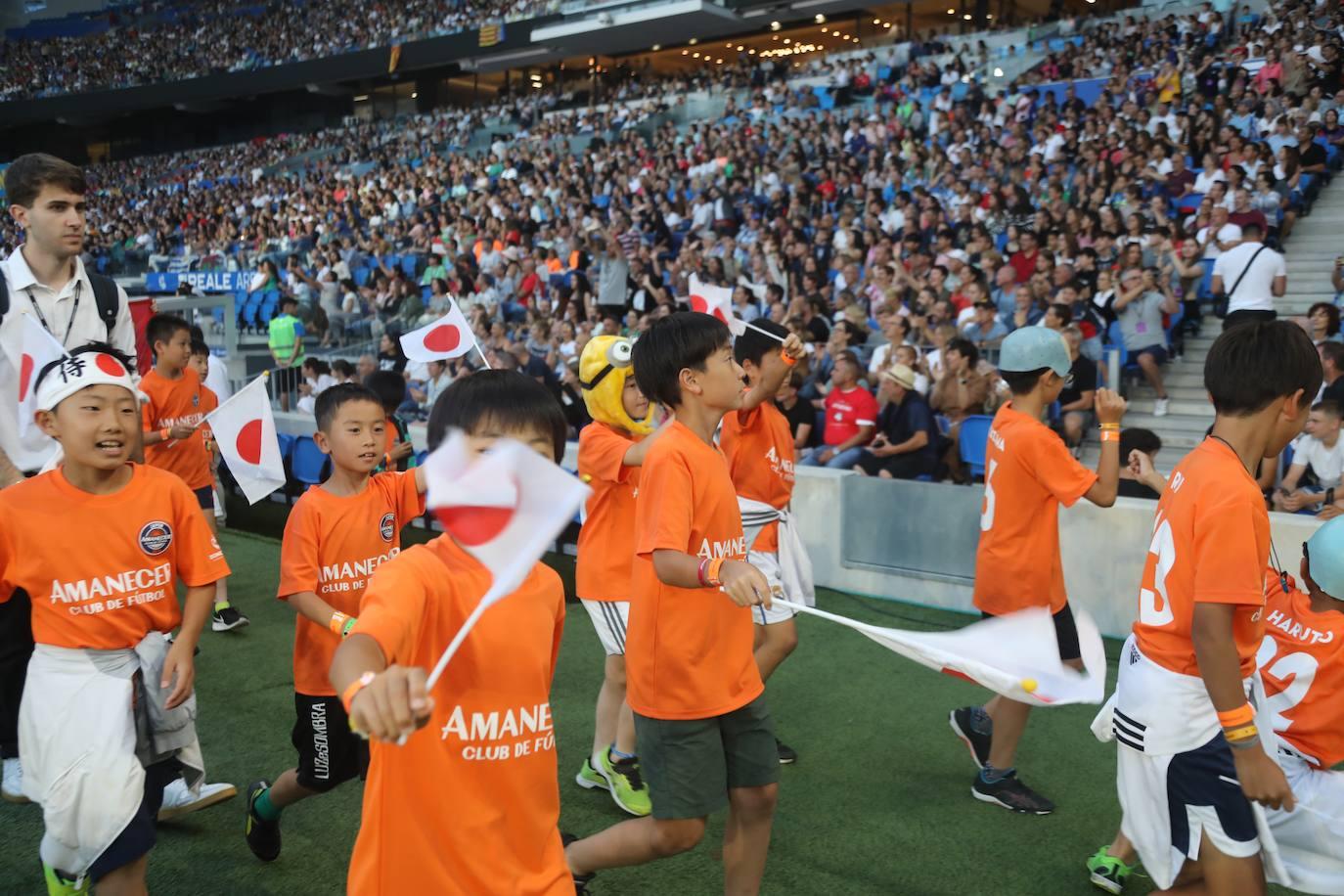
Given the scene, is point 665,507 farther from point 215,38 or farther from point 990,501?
point 215,38

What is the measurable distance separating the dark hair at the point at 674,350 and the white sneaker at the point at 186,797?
2449 mm

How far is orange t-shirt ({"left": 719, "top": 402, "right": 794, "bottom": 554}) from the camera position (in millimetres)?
4711

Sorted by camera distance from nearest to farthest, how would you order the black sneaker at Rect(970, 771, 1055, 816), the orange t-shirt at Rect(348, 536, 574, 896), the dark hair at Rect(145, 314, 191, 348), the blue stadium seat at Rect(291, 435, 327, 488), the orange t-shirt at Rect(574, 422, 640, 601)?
the orange t-shirt at Rect(348, 536, 574, 896) → the orange t-shirt at Rect(574, 422, 640, 601) → the black sneaker at Rect(970, 771, 1055, 816) → the dark hair at Rect(145, 314, 191, 348) → the blue stadium seat at Rect(291, 435, 327, 488)

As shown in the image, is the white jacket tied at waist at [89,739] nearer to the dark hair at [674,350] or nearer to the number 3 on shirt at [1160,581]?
the dark hair at [674,350]

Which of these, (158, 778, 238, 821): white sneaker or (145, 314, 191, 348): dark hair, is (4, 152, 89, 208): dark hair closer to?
(158, 778, 238, 821): white sneaker

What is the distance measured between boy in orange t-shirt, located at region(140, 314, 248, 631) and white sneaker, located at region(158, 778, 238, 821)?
7.45ft

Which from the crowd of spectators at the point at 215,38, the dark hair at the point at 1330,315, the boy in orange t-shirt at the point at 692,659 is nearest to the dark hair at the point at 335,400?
the boy in orange t-shirt at the point at 692,659

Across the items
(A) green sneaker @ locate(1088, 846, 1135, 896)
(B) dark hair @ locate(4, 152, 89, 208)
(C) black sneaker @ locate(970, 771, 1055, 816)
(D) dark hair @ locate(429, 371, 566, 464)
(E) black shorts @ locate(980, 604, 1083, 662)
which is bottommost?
(C) black sneaker @ locate(970, 771, 1055, 816)

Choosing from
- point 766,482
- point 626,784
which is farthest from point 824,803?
point 766,482

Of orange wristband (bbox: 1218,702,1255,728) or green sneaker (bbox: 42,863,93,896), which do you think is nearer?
orange wristband (bbox: 1218,702,1255,728)

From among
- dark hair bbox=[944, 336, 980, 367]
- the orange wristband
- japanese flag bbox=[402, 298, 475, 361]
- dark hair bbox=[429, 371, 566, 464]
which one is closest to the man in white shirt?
dark hair bbox=[944, 336, 980, 367]

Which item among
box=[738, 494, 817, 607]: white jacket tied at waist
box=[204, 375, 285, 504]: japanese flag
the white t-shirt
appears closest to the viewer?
box=[738, 494, 817, 607]: white jacket tied at waist

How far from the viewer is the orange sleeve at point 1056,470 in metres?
3.87

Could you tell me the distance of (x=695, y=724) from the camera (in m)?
2.92
